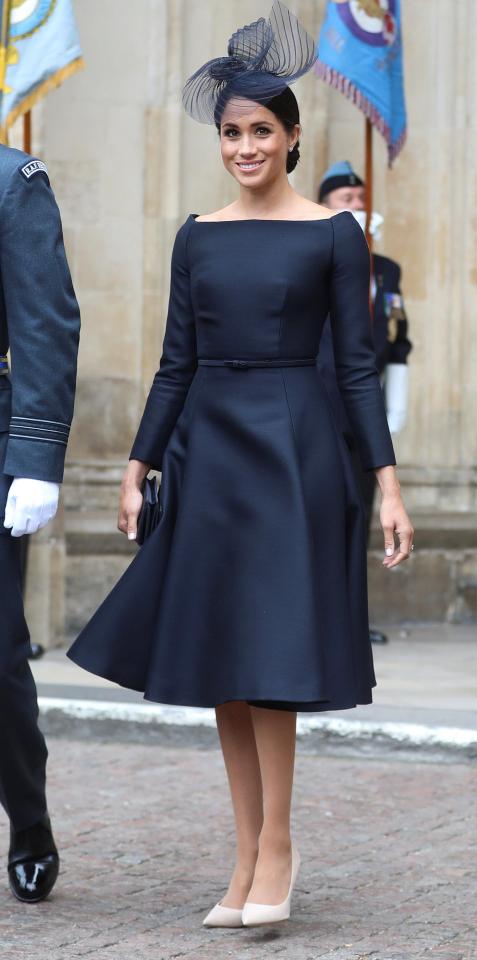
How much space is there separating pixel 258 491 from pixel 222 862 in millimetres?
1157

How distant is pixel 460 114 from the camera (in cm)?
940

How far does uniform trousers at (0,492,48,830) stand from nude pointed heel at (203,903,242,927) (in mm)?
451

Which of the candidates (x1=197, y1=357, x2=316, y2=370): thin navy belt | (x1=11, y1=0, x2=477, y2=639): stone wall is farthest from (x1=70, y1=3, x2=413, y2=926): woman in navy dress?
(x1=11, y1=0, x2=477, y2=639): stone wall

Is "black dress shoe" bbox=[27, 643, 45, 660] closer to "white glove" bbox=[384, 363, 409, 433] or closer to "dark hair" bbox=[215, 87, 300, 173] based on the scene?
"white glove" bbox=[384, 363, 409, 433]

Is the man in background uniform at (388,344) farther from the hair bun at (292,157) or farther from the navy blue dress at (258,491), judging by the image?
the navy blue dress at (258,491)

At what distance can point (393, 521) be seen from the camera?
3932 millimetres

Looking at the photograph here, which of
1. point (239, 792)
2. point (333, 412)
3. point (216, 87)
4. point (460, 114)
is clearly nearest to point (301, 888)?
point (239, 792)

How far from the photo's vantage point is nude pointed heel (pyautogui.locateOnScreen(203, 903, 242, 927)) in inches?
159

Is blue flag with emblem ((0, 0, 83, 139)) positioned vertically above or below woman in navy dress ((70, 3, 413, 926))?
above

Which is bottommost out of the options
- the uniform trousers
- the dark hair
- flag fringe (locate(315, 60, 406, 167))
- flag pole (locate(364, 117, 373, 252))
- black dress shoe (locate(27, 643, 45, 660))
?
black dress shoe (locate(27, 643, 45, 660))

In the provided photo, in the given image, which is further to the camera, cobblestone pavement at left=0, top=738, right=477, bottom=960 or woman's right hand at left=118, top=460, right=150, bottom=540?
woman's right hand at left=118, top=460, right=150, bottom=540

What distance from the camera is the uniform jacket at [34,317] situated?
3924 mm

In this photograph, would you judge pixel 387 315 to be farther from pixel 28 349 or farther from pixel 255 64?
pixel 28 349

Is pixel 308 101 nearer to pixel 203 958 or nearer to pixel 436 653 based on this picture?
pixel 436 653
